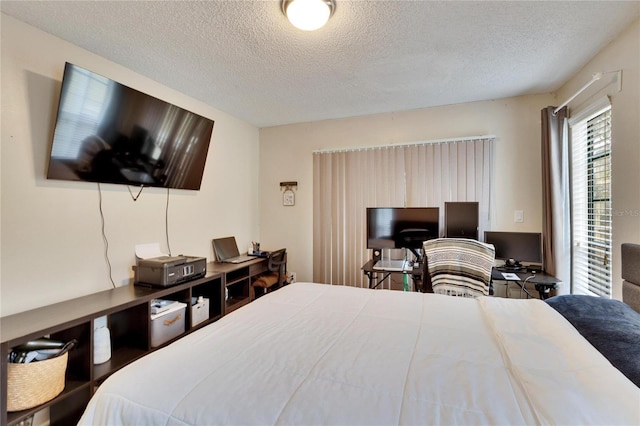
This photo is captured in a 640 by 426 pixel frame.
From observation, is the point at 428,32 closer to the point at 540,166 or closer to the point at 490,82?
the point at 490,82

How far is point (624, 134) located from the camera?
193cm

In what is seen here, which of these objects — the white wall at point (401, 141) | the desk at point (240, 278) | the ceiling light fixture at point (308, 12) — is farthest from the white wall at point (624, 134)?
the desk at point (240, 278)

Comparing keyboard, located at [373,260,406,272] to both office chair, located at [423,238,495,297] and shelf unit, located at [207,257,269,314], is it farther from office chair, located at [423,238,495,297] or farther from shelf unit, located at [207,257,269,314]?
shelf unit, located at [207,257,269,314]

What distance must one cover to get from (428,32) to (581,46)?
1.20 meters

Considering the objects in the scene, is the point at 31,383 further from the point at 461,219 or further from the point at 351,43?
Result: the point at 461,219

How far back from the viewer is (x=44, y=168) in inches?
77.0

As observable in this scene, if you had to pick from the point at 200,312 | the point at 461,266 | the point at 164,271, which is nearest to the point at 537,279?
the point at 461,266

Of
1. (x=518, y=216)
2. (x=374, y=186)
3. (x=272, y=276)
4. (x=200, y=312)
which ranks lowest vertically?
(x=200, y=312)

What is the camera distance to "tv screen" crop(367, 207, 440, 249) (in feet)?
10.3

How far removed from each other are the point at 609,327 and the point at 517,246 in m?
1.79

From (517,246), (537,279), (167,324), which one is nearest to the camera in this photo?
(167,324)

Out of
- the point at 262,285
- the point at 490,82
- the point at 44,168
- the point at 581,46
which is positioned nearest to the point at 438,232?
the point at 490,82

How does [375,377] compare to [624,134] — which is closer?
[375,377]

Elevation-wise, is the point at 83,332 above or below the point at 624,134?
below
